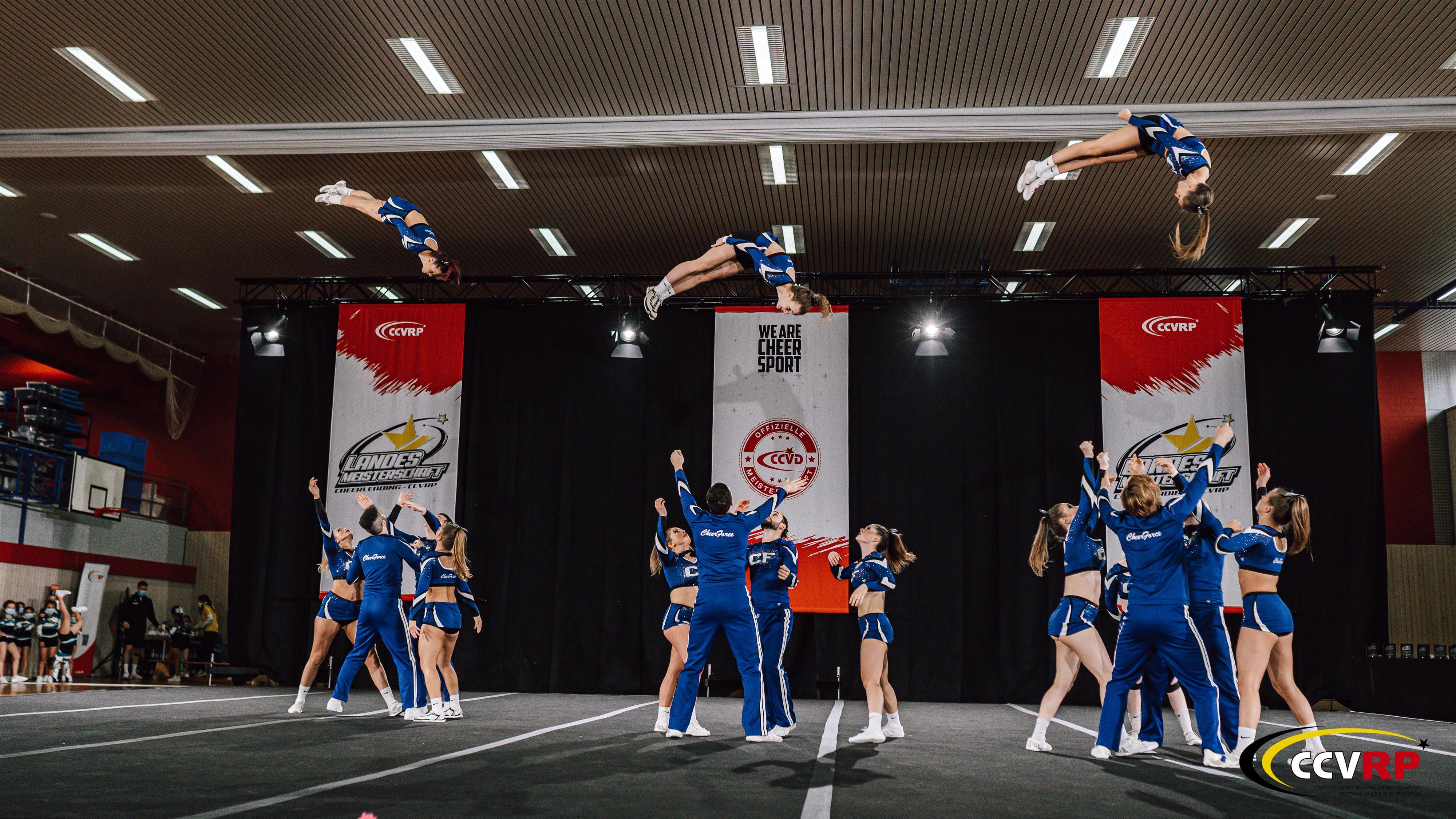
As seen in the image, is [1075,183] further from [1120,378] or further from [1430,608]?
[1430,608]

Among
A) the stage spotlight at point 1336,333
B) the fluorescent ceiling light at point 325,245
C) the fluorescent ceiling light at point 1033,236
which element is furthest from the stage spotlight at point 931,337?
the fluorescent ceiling light at point 325,245

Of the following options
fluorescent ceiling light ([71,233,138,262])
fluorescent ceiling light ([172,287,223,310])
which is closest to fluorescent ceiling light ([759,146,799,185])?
fluorescent ceiling light ([71,233,138,262])

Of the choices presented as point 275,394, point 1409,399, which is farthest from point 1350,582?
point 275,394

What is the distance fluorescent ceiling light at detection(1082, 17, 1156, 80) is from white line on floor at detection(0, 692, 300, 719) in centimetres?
1101

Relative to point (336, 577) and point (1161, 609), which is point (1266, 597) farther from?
point (336, 577)

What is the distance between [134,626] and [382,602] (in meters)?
10.9

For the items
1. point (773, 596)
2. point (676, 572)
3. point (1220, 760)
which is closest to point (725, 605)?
point (773, 596)

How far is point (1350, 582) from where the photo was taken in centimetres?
1367

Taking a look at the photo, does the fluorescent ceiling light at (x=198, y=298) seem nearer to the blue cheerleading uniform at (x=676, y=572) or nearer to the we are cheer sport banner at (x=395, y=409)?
the we are cheer sport banner at (x=395, y=409)

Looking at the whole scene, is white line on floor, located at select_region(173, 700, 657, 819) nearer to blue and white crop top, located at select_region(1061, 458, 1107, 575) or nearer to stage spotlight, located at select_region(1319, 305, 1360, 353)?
blue and white crop top, located at select_region(1061, 458, 1107, 575)

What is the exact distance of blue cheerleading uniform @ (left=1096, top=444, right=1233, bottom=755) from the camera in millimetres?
6012

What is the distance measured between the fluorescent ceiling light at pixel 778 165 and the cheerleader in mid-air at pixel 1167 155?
5915mm

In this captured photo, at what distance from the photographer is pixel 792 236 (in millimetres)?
14344

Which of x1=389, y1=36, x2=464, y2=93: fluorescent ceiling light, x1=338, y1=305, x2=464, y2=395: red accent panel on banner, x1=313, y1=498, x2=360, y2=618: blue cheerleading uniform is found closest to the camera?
x1=313, y1=498, x2=360, y2=618: blue cheerleading uniform
